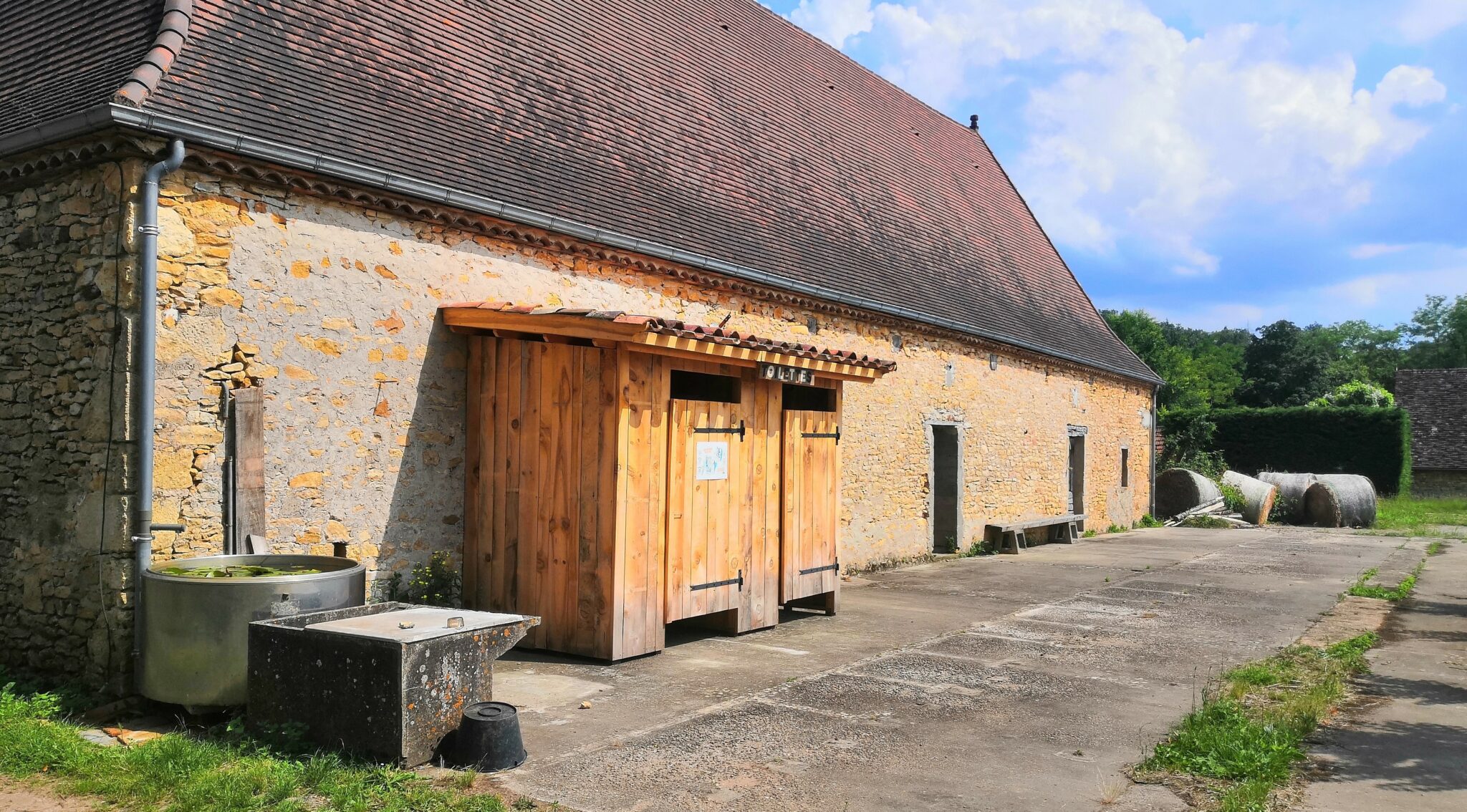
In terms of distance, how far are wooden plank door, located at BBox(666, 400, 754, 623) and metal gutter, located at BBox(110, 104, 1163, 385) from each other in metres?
2.02

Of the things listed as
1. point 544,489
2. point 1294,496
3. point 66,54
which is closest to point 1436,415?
point 1294,496

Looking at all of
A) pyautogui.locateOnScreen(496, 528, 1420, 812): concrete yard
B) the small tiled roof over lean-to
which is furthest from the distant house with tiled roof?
pyautogui.locateOnScreen(496, 528, 1420, 812): concrete yard

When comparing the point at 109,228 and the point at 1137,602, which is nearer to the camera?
the point at 109,228

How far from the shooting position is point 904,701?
20.5 feet

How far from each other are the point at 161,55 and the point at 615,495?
4100 millimetres

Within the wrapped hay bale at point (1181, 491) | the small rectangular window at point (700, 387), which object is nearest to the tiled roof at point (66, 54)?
the small rectangular window at point (700, 387)

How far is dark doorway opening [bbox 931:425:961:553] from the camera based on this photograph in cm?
1479

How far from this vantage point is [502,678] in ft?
21.7

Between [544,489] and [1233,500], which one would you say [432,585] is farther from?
[1233,500]

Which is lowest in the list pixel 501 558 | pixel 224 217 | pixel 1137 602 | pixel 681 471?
pixel 1137 602

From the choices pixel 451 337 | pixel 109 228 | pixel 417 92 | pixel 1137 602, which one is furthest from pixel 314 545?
pixel 1137 602

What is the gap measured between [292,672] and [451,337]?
3492 millimetres

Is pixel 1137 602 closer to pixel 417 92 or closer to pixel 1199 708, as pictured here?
pixel 1199 708

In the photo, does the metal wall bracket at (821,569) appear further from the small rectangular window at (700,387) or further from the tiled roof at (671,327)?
the tiled roof at (671,327)
